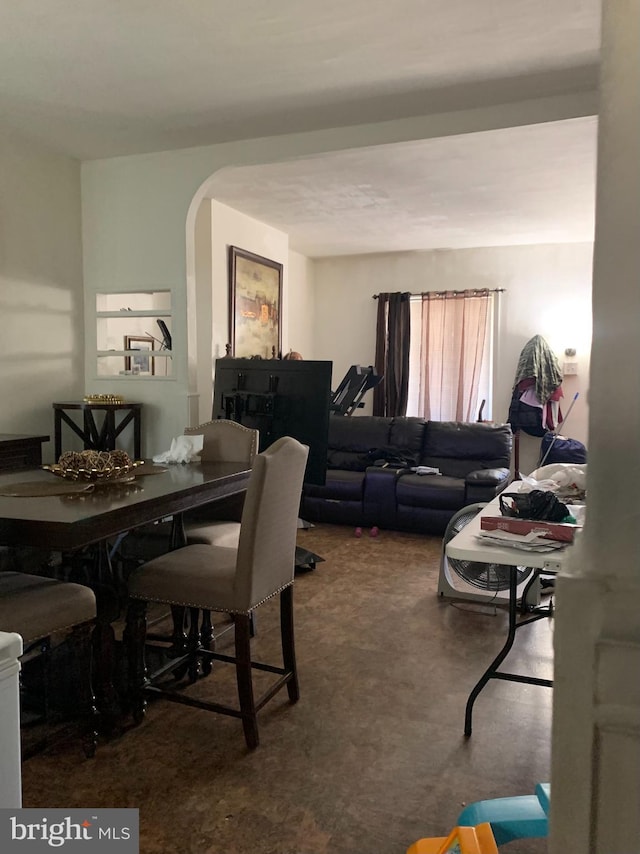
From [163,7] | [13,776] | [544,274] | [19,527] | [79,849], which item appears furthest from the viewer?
[544,274]

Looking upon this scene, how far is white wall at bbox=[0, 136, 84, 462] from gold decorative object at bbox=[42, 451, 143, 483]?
1.40 m

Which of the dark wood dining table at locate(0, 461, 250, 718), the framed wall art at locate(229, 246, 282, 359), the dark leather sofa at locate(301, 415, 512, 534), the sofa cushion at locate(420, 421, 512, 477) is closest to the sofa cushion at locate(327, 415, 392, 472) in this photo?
the dark leather sofa at locate(301, 415, 512, 534)

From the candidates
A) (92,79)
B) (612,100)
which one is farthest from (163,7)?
(612,100)

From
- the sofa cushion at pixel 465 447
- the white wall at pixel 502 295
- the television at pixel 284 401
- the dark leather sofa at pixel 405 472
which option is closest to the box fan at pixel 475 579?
the television at pixel 284 401

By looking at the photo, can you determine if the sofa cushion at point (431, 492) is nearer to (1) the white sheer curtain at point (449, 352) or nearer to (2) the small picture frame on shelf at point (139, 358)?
(1) the white sheer curtain at point (449, 352)

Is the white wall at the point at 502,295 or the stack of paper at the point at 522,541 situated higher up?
the white wall at the point at 502,295

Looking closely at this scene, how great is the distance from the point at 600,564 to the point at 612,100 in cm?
35

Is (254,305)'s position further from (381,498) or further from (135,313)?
(381,498)

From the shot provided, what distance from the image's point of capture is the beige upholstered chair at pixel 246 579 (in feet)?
6.88

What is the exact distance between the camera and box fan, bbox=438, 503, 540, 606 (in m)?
3.27

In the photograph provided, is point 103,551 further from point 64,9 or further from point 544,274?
Result: point 544,274

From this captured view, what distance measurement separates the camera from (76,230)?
4.22 m

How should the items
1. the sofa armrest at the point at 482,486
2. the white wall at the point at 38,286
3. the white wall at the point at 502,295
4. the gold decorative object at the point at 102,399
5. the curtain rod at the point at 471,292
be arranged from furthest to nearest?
the curtain rod at the point at 471,292 → the white wall at the point at 502,295 → the sofa armrest at the point at 482,486 → the gold decorative object at the point at 102,399 → the white wall at the point at 38,286

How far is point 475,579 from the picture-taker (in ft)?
10.9
